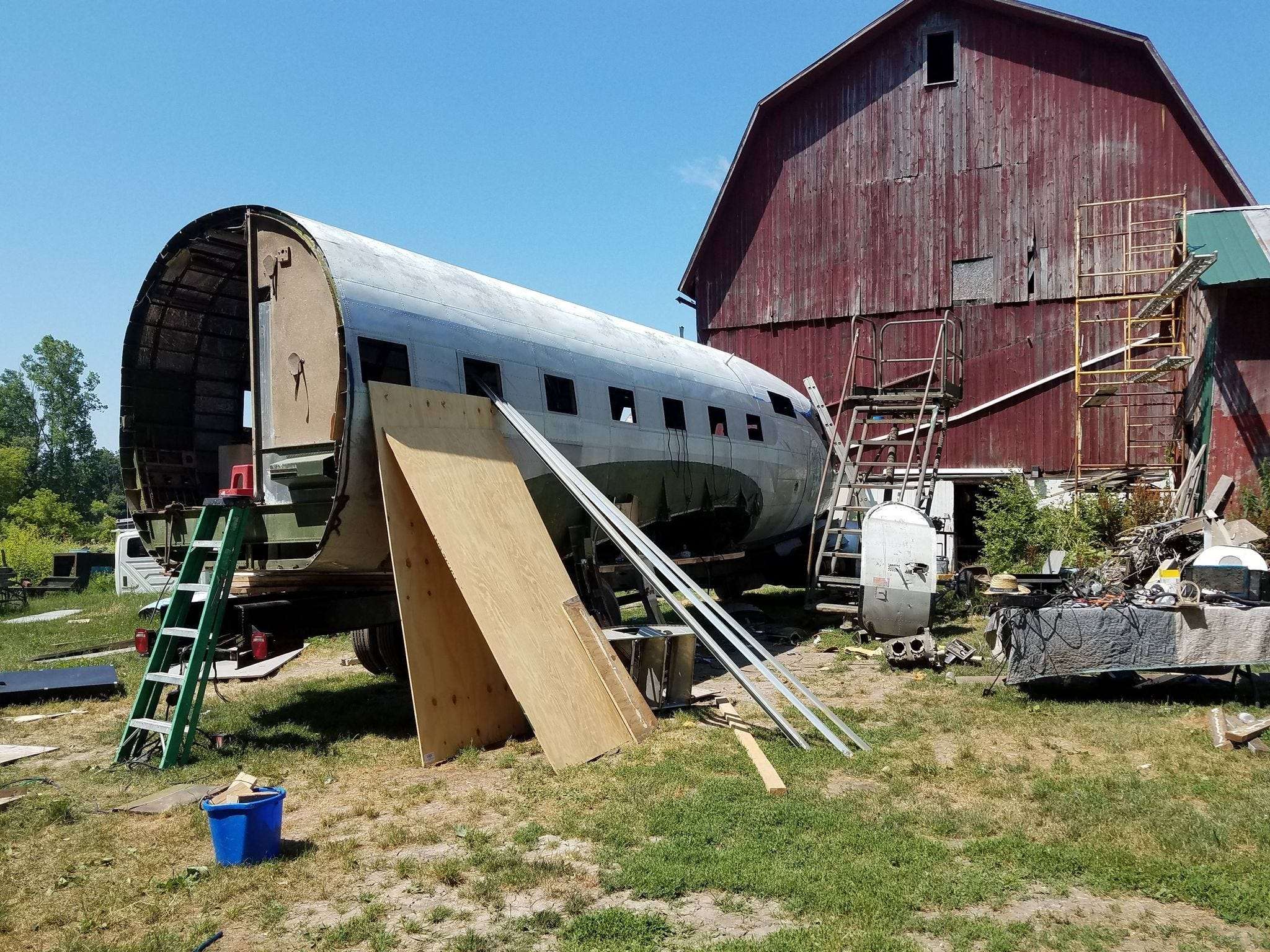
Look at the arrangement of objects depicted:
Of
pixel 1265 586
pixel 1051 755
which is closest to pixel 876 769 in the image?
pixel 1051 755

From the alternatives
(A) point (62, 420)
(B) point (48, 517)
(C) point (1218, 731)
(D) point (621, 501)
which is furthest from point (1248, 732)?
(A) point (62, 420)

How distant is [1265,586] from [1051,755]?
3968 millimetres

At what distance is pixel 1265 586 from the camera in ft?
32.2

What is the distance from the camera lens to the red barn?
765 inches

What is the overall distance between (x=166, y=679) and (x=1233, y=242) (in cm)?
1827

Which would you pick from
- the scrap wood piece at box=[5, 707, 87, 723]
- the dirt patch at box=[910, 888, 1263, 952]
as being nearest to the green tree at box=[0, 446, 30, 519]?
the scrap wood piece at box=[5, 707, 87, 723]

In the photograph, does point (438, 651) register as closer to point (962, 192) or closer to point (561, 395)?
point (561, 395)

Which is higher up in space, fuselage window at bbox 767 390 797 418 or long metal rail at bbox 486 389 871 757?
fuselage window at bbox 767 390 797 418

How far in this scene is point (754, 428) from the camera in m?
14.8

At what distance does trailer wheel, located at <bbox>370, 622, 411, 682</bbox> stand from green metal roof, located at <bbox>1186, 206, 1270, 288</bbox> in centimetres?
1440

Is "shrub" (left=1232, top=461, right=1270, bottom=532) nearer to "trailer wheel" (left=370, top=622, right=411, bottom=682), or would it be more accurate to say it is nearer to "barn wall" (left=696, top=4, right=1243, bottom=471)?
"barn wall" (left=696, top=4, right=1243, bottom=471)

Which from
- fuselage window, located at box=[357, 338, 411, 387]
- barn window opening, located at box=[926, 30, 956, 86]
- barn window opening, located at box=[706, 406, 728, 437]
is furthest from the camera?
barn window opening, located at box=[926, 30, 956, 86]

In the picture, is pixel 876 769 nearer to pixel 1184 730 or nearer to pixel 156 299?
pixel 1184 730

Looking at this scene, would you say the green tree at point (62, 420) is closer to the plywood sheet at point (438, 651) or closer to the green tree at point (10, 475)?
the green tree at point (10, 475)
